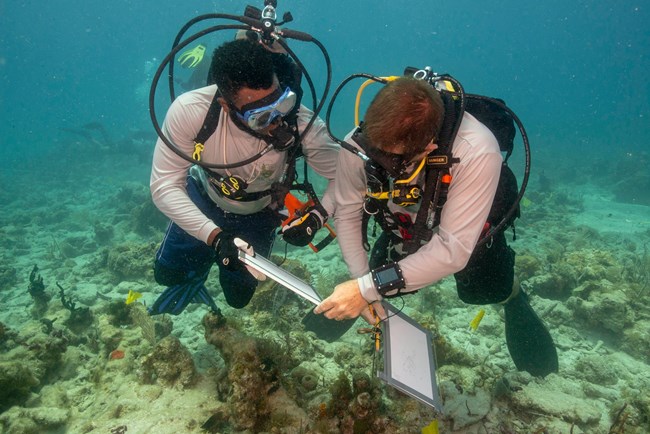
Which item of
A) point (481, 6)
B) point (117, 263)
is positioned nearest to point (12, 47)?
point (481, 6)

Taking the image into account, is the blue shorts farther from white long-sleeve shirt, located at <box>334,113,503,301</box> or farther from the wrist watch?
white long-sleeve shirt, located at <box>334,113,503,301</box>

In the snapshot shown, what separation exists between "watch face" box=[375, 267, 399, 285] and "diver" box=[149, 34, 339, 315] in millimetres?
1266

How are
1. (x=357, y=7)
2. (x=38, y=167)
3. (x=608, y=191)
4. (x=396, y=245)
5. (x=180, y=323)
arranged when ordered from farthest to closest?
1. (x=357, y=7)
2. (x=38, y=167)
3. (x=608, y=191)
4. (x=180, y=323)
5. (x=396, y=245)

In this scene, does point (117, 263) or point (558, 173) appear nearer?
point (117, 263)

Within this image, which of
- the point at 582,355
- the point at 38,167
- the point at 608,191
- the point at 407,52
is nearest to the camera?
the point at 582,355

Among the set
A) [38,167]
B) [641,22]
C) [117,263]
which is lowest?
[38,167]

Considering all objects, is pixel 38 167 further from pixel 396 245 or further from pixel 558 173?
pixel 558 173

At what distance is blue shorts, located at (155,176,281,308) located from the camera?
4883 mm

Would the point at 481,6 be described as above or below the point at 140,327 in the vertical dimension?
above

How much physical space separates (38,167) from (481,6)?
160 m

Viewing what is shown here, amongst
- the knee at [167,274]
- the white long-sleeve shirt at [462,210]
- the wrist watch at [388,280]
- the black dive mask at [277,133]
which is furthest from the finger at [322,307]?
the knee at [167,274]

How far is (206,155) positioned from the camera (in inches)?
160

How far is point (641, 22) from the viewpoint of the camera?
445ft

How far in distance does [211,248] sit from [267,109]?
2.23 m
